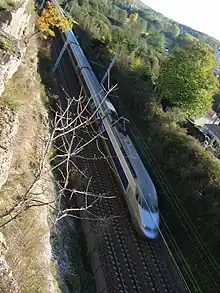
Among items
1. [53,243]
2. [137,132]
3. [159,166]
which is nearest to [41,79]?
[137,132]

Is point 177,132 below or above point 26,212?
above

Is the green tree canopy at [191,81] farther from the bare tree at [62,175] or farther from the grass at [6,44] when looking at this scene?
the grass at [6,44]

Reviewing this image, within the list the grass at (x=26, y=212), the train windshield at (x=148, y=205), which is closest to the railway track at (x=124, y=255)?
the train windshield at (x=148, y=205)

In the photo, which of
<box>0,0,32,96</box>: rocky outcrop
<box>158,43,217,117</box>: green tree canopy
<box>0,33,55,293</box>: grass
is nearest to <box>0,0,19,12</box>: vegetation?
<box>0,0,32,96</box>: rocky outcrop

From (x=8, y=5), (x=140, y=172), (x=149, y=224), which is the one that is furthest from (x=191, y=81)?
(x=149, y=224)

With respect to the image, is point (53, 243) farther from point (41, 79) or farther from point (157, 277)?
point (41, 79)

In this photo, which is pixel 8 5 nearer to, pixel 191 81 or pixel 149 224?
pixel 191 81

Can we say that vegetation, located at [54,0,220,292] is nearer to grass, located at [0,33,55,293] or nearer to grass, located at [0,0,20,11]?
grass, located at [0,33,55,293]
